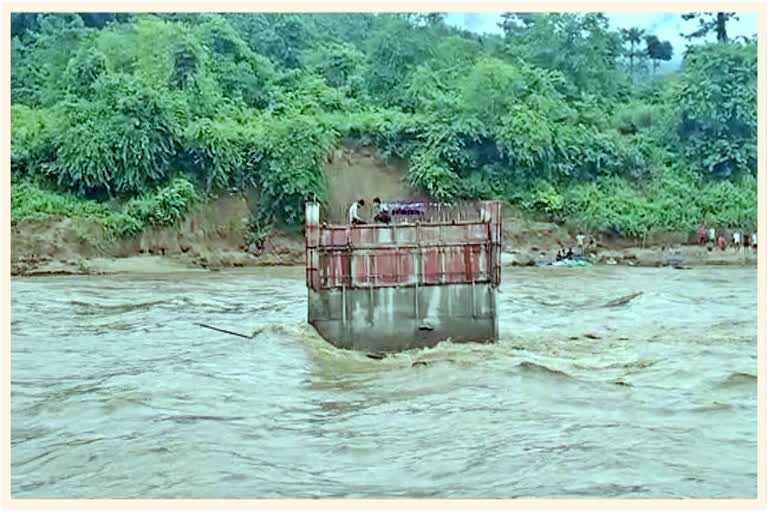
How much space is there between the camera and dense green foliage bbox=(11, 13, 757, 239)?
15.0 metres

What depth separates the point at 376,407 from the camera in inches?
283

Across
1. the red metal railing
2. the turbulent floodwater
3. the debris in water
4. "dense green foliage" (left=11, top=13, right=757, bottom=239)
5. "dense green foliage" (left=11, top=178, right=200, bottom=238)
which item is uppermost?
"dense green foliage" (left=11, top=13, right=757, bottom=239)

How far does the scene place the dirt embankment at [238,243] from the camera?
48.4 feet

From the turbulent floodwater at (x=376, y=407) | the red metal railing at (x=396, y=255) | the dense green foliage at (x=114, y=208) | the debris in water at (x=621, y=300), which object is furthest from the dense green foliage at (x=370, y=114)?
the red metal railing at (x=396, y=255)

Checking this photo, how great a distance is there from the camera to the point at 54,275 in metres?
14.5

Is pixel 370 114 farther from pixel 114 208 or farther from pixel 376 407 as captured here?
pixel 376 407

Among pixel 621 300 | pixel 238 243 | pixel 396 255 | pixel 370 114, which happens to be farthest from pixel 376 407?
pixel 370 114

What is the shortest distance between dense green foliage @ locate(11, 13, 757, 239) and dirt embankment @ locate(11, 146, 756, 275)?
0.23m

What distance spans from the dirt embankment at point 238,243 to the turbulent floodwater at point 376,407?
10.3ft

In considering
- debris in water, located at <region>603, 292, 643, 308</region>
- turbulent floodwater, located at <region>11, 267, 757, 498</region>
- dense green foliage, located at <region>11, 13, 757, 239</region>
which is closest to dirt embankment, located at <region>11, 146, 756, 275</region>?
dense green foliage, located at <region>11, 13, 757, 239</region>

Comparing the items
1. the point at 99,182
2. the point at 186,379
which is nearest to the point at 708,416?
the point at 186,379

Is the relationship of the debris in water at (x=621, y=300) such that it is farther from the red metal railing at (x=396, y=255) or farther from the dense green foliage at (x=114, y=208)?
the dense green foliage at (x=114, y=208)

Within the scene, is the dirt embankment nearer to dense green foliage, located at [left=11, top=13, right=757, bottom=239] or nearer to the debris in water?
dense green foliage, located at [left=11, top=13, right=757, bottom=239]
